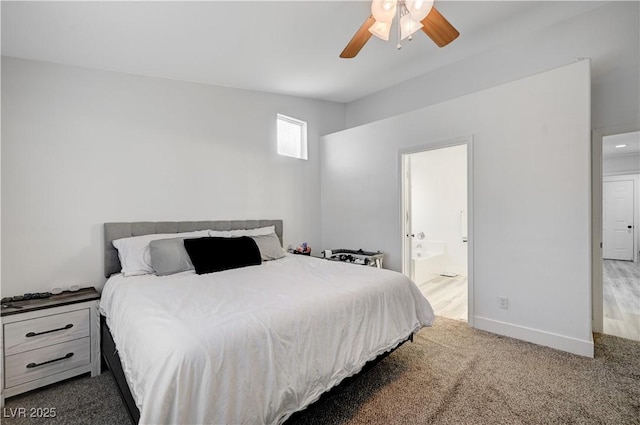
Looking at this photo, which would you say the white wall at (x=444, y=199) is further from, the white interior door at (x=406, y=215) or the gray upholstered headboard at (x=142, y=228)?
the gray upholstered headboard at (x=142, y=228)

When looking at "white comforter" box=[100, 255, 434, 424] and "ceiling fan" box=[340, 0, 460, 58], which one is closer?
"white comforter" box=[100, 255, 434, 424]

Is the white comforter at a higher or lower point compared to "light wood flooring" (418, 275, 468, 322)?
higher

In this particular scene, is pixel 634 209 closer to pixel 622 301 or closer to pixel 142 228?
pixel 622 301

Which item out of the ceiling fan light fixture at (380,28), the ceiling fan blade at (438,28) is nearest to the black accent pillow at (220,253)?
the ceiling fan light fixture at (380,28)

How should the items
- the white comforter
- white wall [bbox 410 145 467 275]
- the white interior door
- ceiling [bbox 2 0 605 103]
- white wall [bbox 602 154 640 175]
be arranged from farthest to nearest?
white wall [bbox 602 154 640 175] → white wall [bbox 410 145 467 275] → the white interior door → ceiling [bbox 2 0 605 103] → the white comforter

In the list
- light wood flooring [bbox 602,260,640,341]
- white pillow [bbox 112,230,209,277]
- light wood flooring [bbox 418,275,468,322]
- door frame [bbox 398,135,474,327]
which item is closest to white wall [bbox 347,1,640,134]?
door frame [bbox 398,135,474,327]

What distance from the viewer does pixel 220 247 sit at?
111 inches

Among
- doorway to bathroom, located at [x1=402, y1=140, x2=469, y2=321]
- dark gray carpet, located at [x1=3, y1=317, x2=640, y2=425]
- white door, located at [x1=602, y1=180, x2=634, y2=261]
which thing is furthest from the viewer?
white door, located at [x1=602, y1=180, x2=634, y2=261]

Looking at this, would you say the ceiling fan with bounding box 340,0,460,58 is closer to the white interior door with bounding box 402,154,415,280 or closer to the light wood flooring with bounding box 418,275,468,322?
the white interior door with bounding box 402,154,415,280

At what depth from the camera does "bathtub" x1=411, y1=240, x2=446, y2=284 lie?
15.8 feet

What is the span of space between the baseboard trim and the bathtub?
1527 mm

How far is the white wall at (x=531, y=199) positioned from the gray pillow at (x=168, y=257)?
9.83 ft

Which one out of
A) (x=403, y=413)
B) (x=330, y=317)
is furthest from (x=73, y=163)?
(x=403, y=413)

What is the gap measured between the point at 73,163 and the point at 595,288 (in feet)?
17.5
